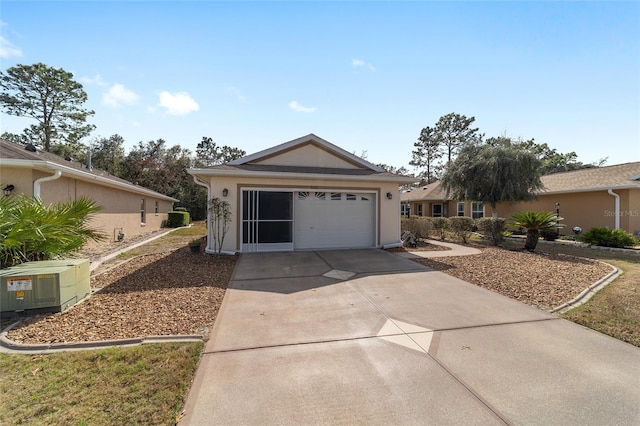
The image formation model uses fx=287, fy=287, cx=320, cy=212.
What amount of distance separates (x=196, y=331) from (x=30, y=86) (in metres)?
38.3

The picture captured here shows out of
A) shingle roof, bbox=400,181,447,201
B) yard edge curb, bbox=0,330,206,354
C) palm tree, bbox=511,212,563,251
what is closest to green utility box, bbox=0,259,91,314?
yard edge curb, bbox=0,330,206,354

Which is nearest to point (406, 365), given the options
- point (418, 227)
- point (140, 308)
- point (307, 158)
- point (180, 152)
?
point (140, 308)

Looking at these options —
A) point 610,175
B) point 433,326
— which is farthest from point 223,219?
point 610,175

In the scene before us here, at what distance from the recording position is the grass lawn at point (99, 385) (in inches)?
98.7

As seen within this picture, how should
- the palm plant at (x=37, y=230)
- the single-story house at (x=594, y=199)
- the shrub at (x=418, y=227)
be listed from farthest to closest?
1. the single-story house at (x=594, y=199)
2. the shrub at (x=418, y=227)
3. the palm plant at (x=37, y=230)

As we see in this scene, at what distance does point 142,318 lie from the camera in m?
4.60

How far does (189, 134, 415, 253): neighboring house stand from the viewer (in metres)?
10.4

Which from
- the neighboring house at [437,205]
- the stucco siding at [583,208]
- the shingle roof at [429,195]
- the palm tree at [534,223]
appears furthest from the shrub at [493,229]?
the shingle roof at [429,195]

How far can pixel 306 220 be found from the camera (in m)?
11.3

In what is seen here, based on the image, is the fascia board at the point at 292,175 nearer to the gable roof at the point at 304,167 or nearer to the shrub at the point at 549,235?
the gable roof at the point at 304,167

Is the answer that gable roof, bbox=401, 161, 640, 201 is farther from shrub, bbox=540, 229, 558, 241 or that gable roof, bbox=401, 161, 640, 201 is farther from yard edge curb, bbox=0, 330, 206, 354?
yard edge curb, bbox=0, 330, 206, 354

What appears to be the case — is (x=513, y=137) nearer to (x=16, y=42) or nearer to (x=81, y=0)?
(x=81, y=0)

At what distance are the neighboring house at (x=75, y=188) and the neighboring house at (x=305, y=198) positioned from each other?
409 cm

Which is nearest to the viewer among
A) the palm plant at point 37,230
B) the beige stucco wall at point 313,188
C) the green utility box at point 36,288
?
the green utility box at point 36,288
